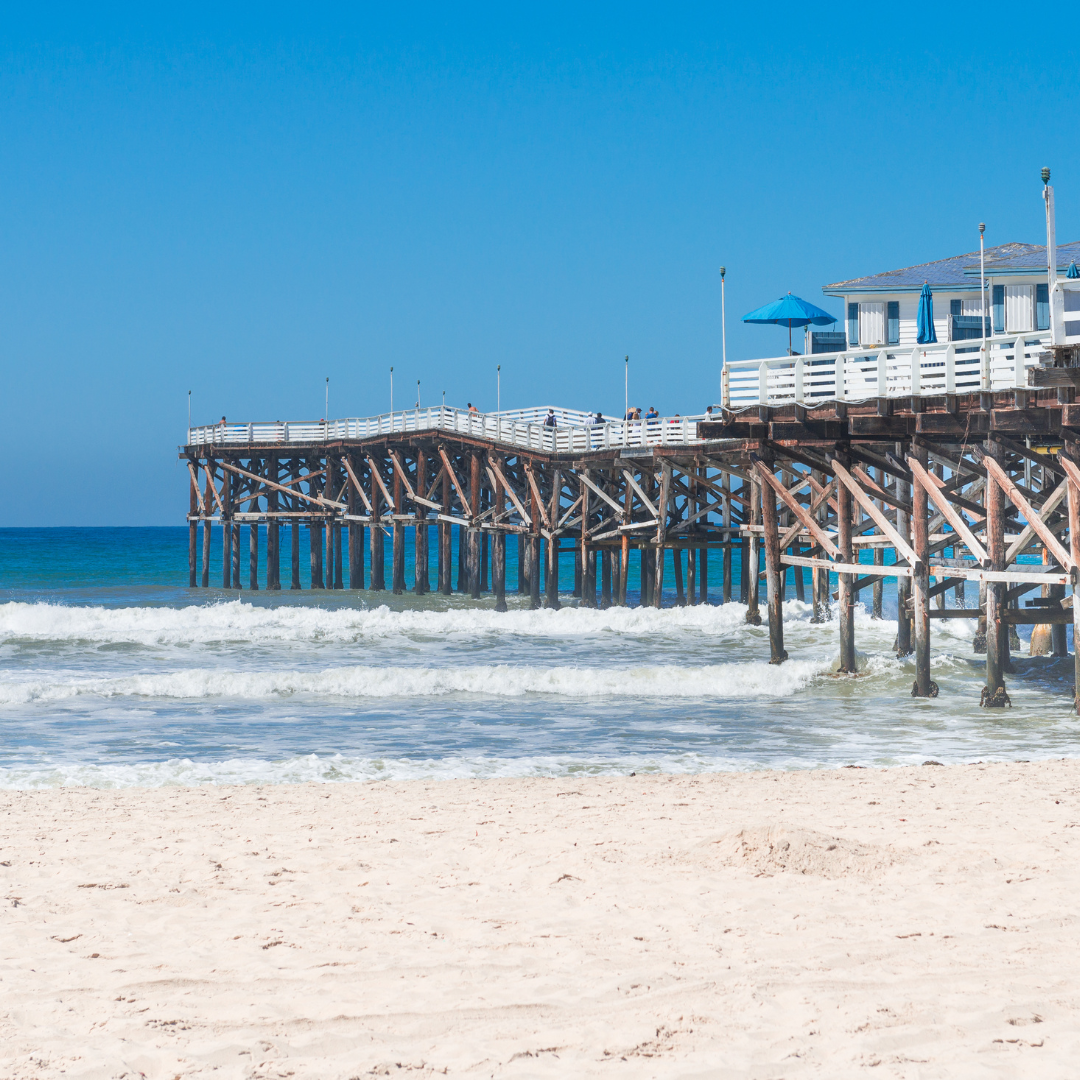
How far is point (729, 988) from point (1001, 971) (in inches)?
49.2

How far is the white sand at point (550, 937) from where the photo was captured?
457 centimetres

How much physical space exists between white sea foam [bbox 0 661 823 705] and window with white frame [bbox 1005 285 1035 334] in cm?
1513

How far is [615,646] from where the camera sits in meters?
23.8

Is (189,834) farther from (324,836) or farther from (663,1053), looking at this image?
(663,1053)

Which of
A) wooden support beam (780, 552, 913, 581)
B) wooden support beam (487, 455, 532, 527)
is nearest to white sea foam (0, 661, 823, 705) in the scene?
wooden support beam (780, 552, 913, 581)

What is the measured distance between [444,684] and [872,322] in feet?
60.8

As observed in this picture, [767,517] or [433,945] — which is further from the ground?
[767,517]

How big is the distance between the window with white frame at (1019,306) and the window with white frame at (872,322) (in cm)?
308

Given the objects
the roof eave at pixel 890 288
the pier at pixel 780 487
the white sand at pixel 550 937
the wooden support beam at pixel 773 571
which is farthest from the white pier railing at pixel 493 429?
the white sand at pixel 550 937

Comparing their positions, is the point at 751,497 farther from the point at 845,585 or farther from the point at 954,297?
the point at 845,585

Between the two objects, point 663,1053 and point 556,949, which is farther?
point 556,949

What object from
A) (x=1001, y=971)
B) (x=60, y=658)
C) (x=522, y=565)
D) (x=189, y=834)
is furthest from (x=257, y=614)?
(x=1001, y=971)

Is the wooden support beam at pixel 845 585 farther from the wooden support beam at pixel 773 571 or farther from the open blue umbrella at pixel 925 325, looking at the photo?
the open blue umbrella at pixel 925 325

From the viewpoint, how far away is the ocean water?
11852 millimetres
